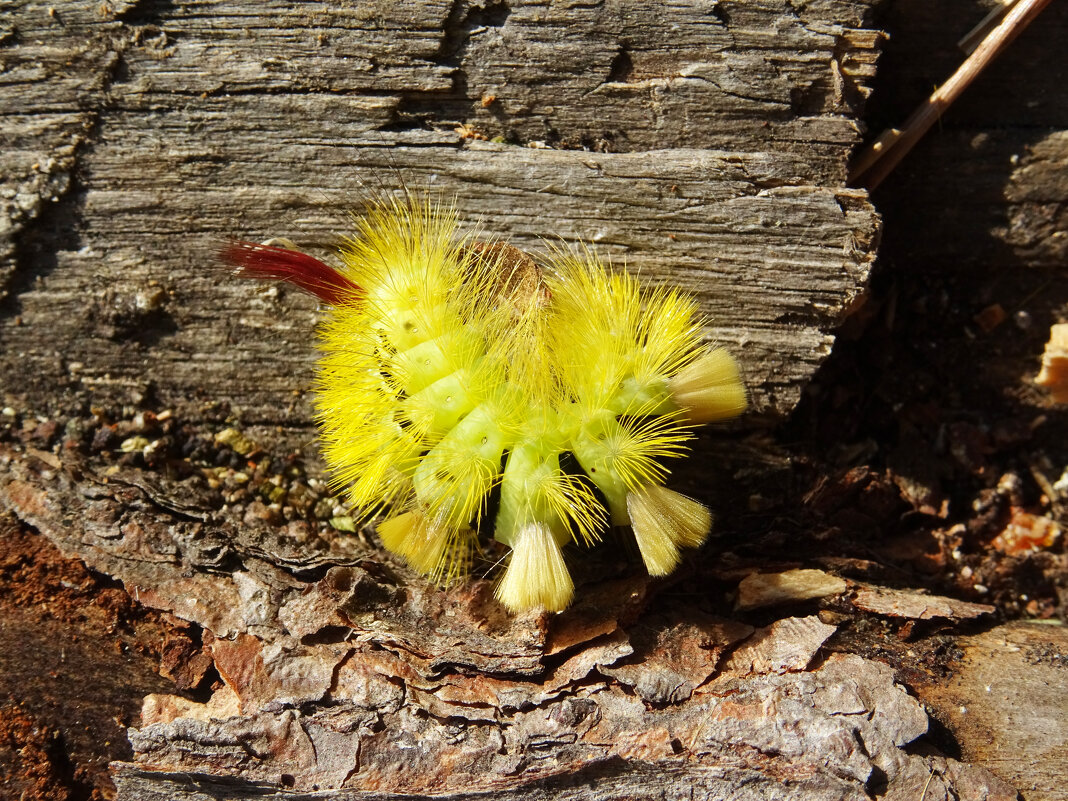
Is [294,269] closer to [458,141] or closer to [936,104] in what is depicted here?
[458,141]

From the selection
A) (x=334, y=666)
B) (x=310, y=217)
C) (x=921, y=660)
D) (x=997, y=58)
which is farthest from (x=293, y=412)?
(x=997, y=58)

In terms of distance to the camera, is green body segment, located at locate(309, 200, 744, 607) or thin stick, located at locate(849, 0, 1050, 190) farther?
thin stick, located at locate(849, 0, 1050, 190)

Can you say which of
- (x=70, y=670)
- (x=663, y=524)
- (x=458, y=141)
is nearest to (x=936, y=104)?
(x=458, y=141)

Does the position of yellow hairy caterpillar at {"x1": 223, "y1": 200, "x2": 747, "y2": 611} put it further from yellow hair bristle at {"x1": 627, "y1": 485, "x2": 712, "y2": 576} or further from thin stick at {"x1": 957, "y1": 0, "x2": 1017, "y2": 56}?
thin stick at {"x1": 957, "y1": 0, "x2": 1017, "y2": 56}

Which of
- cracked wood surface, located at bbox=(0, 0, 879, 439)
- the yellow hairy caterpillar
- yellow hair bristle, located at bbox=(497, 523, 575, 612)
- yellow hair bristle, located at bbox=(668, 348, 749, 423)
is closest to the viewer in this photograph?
yellow hair bristle, located at bbox=(497, 523, 575, 612)

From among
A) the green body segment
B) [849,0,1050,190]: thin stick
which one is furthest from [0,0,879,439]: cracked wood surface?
the green body segment

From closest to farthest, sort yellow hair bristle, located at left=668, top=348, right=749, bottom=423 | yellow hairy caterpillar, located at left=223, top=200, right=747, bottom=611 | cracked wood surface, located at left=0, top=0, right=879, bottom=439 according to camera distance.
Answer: yellow hairy caterpillar, located at left=223, top=200, right=747, bottom=611, yellow hair bristle, located at left=668, top=348, right=749, bottom=423, cracked wood surface, located at left=0, top=0, right=879, bottom=439

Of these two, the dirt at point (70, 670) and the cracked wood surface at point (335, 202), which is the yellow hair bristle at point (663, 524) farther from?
the dirt at point (70, 670)

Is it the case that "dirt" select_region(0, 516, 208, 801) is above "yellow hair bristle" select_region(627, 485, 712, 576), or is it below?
below

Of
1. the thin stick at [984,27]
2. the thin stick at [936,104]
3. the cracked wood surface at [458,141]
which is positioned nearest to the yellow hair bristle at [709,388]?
the cracked wood surface at [458,141]
